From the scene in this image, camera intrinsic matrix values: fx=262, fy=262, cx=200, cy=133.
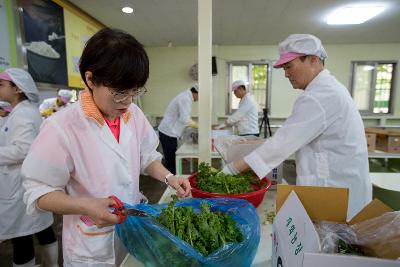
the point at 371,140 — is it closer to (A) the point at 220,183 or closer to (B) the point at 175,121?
(B) the point at 175,121

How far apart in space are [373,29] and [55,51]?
16.7 feet

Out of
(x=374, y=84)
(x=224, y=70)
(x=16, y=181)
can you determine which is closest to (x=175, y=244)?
(x=16, y=181)

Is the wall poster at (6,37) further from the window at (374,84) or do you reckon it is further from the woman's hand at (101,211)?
the window at (374,84)

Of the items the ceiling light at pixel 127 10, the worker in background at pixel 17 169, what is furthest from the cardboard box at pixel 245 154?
the ceiling light at pixel 127 10

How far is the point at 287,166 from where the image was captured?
5117mm

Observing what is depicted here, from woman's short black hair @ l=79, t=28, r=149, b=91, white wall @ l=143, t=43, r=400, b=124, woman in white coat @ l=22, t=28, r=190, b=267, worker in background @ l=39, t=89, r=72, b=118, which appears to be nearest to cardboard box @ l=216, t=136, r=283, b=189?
woman in white coat @ l=22, t=28, r=190, b=267

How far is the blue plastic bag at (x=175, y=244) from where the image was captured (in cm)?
66

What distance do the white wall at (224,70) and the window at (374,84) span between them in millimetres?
137

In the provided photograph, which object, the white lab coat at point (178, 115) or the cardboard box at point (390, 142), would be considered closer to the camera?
the cardboard box at point (390, 142)

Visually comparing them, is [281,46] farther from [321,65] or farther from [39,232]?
[39,232]

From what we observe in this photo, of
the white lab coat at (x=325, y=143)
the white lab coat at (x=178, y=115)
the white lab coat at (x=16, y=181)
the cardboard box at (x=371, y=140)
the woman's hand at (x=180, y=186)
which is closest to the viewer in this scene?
the woman's hand at (x=180, y=186)

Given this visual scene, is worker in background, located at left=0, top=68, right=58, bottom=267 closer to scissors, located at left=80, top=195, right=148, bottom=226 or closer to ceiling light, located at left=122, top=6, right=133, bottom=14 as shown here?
scissors, located at left=80, top=195, right=148, bottom=226

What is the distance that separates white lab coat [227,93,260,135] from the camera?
406cm

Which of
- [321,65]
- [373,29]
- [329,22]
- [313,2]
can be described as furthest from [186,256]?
[373,29]
